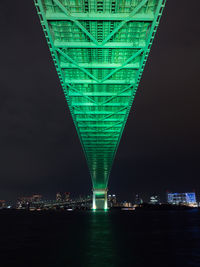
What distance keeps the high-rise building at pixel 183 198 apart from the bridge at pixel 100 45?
157 meters

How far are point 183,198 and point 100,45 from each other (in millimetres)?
180294

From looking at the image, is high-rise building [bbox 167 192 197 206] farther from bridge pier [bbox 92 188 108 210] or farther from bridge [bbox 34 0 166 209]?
bridge [bbox 34 0 166 209]

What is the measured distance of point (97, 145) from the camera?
1959 inches

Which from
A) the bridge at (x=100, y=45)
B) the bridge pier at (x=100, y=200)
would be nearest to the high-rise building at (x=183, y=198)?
the bridge pier at (x=100, y=200)

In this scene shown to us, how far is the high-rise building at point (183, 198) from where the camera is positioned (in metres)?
173

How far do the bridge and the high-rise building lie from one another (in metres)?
157

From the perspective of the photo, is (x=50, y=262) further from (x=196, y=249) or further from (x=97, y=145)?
(x=97, y=145)

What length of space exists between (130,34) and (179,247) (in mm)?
14340

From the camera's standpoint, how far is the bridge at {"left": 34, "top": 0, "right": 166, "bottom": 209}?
14.1 metres

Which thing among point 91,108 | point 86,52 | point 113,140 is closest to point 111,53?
point 86,52

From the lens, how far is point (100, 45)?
53.9 feet

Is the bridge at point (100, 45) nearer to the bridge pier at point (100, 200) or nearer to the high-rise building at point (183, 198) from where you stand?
the bridge pier at point (100, 200)

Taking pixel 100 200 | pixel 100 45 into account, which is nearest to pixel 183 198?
pixel 100 200

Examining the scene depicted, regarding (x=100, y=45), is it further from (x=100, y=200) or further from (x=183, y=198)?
(x=183, y=198)
